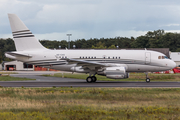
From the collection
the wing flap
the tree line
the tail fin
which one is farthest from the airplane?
the tree line

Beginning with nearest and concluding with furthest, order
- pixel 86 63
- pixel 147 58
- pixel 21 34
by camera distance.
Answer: pixel 86 63 → pixel 147 58 → pixel 21 34

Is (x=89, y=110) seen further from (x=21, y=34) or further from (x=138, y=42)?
(x=138, y=42)

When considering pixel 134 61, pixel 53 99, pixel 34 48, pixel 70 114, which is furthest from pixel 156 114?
pixel 34 48

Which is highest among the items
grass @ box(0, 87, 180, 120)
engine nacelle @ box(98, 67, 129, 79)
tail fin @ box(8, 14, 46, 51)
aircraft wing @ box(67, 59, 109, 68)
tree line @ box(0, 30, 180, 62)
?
tree line @ box(0, 30, 180, 62)

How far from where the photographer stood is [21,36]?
1292 inches

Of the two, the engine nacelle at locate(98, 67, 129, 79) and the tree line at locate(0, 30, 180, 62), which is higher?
the tree line at locate(0, 30, 180, 62)

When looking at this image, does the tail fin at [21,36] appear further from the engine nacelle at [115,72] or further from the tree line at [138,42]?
the tree line at [138,42]

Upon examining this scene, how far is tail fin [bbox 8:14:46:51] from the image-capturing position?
3228 centimetres

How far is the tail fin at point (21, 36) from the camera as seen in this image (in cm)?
3228

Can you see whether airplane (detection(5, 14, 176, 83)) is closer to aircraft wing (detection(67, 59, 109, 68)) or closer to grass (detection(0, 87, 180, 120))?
aircraft wing (detection(67, 59, 109, 68))

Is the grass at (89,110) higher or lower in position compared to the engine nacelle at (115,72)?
lower

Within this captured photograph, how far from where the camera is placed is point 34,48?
33219 mm

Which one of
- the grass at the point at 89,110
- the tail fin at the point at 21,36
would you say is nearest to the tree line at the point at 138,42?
the tail fin at the point at 21,36

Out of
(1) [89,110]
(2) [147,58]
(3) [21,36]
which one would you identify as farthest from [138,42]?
(1) [89,110]
